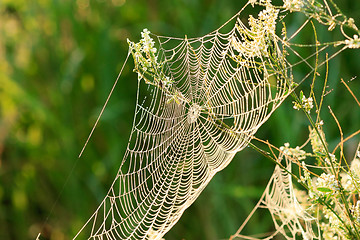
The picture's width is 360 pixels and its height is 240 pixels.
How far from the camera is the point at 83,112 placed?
2.79 metres

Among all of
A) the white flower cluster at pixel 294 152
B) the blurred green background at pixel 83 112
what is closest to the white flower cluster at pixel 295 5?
the white flower cluster at pixel 294 152

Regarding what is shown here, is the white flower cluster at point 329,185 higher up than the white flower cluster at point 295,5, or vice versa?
the white flower cluster at point 295,5

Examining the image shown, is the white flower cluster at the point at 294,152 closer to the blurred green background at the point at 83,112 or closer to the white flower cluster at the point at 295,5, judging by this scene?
the white flower cluster at the point at 295,5

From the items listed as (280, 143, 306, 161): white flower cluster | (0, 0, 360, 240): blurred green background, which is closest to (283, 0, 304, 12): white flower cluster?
(280, 143, 306, 161): white flower cluster

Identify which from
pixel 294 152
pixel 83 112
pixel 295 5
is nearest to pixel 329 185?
pixel 294 152

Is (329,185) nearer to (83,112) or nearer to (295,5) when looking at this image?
(295,5)

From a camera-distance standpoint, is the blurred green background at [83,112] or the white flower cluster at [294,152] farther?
the blurred green background at [83,112]

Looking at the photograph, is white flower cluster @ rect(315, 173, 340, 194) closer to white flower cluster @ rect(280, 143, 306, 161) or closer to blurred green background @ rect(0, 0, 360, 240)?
white flower cluster @ rect(280, 143, 306, 161)

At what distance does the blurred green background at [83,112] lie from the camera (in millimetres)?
2525

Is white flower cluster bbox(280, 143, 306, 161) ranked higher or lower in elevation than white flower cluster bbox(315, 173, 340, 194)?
higher

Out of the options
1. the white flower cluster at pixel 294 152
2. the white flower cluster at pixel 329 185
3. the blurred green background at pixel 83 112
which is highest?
the blurred green background at pixel 83 112

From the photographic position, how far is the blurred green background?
8.29 ft

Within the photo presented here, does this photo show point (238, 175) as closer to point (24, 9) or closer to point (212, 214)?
point (212, 214)

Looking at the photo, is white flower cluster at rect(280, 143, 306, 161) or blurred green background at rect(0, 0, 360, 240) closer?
white flower cluster at rect(280, 143, 306, 161)
